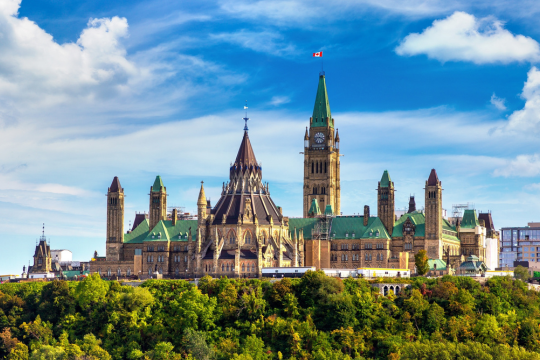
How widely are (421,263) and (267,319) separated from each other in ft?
124

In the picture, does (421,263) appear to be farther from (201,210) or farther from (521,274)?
(201,210)

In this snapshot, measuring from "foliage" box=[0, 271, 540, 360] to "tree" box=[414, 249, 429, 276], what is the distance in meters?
10.6

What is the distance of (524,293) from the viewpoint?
560ft

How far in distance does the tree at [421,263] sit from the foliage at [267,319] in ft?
34.7

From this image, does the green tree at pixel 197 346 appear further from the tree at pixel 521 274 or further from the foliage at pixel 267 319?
the tree at pixel 521 274

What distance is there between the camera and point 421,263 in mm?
180500

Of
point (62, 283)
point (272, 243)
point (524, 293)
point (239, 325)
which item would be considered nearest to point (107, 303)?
point (62, 283)

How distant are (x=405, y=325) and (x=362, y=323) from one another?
23.0 feet

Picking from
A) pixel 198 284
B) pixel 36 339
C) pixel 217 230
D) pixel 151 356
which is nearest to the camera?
pixel 151 356

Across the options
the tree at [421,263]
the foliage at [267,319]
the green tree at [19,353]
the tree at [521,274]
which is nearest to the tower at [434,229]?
the tree at [421,263]

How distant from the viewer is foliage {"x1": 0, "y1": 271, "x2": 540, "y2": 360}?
150625mm

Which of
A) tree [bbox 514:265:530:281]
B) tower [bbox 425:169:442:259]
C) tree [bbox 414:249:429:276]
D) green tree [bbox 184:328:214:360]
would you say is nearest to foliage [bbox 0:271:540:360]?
green tree [bbox 184:328:214:360]

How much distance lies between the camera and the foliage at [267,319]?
15062 centimetres

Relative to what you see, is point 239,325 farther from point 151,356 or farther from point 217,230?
point 217,230
